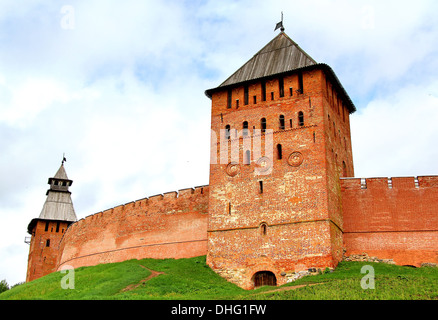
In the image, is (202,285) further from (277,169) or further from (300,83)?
(300,83)

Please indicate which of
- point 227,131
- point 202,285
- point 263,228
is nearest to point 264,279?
point 263,228

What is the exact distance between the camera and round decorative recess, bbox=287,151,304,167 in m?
24.9

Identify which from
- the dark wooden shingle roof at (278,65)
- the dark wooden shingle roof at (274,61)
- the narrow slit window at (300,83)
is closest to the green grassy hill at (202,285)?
the narrow slit window at (300,83)

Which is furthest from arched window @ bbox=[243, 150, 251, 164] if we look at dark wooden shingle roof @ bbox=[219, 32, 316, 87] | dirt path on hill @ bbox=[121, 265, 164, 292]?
dirt path on hill @ bbox=[121, 265, 164, 292]

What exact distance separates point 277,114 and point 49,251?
984 inches

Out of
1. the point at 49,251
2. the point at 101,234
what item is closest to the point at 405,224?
the point at 101,234

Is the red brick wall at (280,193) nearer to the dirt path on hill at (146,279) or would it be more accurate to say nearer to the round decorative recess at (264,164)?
the round decorative recess at (264,164)

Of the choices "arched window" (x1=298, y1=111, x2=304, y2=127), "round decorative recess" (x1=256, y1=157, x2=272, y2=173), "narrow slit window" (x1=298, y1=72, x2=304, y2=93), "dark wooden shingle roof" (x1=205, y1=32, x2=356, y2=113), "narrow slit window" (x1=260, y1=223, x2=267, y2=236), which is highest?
"dark wooden shingle roof" (x1=205, y1=32, x2=356, y2=113)

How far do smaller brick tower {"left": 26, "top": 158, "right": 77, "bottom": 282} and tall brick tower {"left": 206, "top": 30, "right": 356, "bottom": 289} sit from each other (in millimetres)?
21130

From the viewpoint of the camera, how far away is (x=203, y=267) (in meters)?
25.2

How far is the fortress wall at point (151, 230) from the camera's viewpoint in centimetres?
2858

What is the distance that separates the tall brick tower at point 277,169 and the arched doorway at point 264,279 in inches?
1.8

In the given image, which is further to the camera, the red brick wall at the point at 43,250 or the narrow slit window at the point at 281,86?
the red brick wall at the point at 43,250

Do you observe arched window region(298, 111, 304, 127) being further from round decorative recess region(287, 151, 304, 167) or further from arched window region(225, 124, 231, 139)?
arched window region(225, 124, 231, 139)
